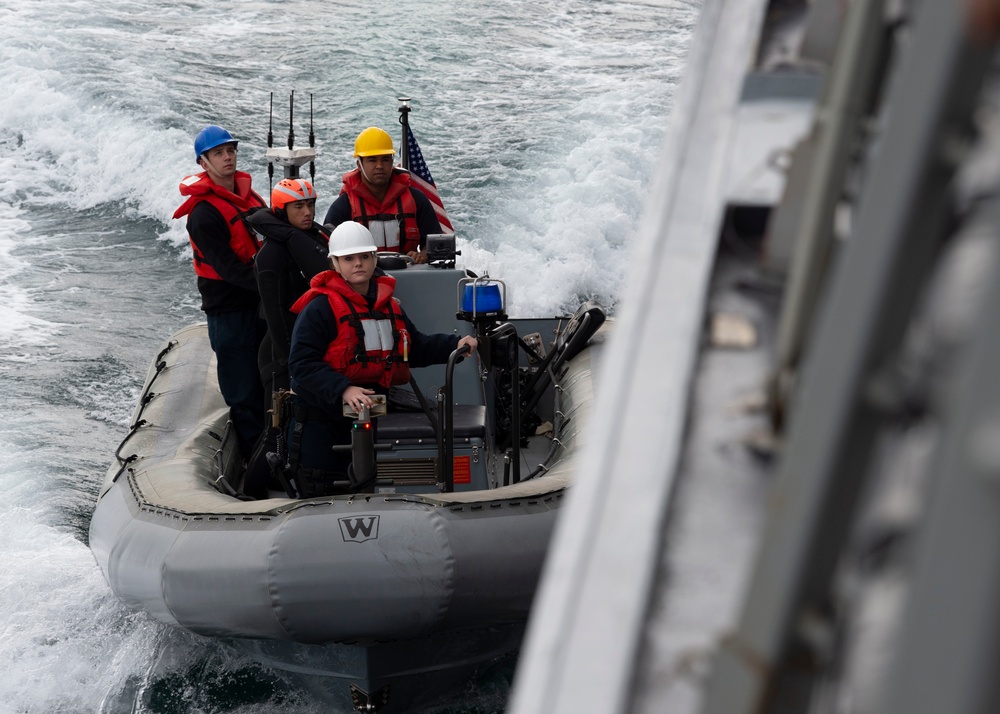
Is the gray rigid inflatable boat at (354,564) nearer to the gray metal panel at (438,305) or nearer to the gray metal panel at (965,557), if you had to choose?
the gray metal panel at (438,305)

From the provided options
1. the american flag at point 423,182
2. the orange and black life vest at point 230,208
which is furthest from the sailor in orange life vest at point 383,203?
the orange and black life vest at point 230,208

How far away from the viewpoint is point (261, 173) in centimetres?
1167

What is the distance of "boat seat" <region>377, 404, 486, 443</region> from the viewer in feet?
13.7

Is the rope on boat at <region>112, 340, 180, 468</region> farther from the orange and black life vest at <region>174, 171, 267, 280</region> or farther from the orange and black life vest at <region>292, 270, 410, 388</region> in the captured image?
the orange and black life vest at <region>292, 270, 410, 388</region>

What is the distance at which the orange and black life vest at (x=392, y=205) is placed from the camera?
5203 millimetres

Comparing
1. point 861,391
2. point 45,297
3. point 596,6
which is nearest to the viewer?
point 861,391

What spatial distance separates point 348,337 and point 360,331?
2.0 inches

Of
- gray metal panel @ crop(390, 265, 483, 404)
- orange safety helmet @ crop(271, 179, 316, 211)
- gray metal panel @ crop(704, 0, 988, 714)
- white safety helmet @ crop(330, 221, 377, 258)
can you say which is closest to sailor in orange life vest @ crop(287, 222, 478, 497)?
white safety helmet @ crop(330, 221, 377, 258)

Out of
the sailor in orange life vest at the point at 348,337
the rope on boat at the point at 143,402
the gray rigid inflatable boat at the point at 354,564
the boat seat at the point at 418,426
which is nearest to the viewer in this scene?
the gray rigid inflatable boat at the point at 354,564

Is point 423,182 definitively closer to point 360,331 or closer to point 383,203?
point 383,203

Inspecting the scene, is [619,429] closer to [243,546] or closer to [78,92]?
[243,546]

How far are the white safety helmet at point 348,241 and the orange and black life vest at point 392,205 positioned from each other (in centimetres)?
111

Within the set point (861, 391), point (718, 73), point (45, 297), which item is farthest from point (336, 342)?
point (45, 297)

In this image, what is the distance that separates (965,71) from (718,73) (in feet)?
2.58
